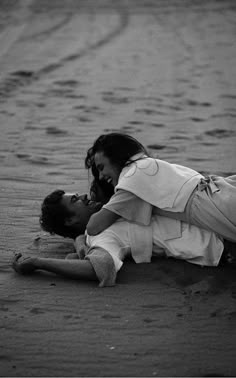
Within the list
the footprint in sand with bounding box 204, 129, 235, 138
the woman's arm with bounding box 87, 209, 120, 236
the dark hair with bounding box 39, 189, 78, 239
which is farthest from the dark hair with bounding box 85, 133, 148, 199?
the footprint in sand with bounding box 204, 129, 235, 138

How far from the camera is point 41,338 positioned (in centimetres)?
333

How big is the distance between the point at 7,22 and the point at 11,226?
37.4ft

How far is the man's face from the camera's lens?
442 centimetres

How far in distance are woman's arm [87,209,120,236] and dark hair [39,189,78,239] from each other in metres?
0.38

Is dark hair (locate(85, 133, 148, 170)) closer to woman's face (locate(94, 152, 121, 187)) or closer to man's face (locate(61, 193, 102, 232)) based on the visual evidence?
woman's face (locate(94, 152, 121, 187))

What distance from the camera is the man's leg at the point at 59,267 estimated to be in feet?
12.9

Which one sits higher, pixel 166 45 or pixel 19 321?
pixel 19 321

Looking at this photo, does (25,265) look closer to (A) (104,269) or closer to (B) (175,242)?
(A) (104,269)

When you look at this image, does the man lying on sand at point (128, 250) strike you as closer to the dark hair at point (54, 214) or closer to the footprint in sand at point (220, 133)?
the dark hair at point (54, 214)

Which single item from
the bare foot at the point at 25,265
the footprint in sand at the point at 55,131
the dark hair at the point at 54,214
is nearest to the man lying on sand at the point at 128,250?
the bare foot at the point at 25,265

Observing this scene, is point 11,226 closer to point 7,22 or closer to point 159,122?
point 159,122

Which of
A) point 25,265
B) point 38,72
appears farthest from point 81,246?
point 38,72

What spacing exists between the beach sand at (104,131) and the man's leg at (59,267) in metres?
0.06

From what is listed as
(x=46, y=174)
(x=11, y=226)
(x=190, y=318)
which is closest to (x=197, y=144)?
(x=46, y=174)
